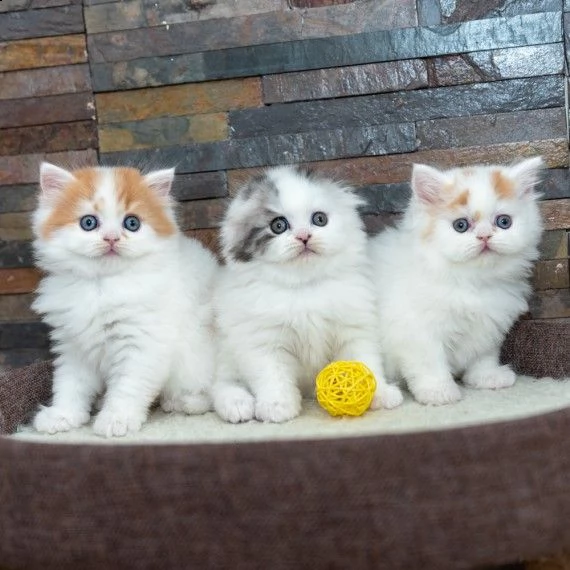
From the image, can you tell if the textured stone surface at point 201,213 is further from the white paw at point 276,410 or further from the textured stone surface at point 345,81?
the white paw at point 276,410

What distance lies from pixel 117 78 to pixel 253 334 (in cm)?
112

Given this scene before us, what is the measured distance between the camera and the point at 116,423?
5.38ft

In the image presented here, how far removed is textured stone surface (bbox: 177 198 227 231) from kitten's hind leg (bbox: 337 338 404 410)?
79cm

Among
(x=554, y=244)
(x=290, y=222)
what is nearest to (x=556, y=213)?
(x=554, y=244)

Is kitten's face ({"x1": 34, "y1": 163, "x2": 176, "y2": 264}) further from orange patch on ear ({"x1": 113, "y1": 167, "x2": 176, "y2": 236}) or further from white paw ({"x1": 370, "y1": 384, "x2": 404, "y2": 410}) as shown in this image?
white paw ({"x1": 370, "y1": 384, "x2": 404, "y2": 410})

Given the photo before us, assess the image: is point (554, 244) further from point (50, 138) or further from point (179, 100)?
point (50, 138)

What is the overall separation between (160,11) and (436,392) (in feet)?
5.06

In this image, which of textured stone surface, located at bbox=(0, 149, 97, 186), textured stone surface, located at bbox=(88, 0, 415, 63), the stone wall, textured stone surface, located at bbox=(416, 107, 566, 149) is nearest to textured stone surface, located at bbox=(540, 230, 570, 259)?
the stone wall

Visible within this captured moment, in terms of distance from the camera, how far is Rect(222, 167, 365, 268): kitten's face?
67.2 inches

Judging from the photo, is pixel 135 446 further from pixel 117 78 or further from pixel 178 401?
pixel 117 78

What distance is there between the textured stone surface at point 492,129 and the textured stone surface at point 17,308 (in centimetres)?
148

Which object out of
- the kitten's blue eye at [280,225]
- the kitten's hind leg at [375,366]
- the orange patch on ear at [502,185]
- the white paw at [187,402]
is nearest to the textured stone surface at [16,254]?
the white paw at [187,402]

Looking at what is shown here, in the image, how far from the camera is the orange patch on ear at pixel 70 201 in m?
1.76

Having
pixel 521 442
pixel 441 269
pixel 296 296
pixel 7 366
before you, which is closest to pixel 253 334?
pixel 296 296
